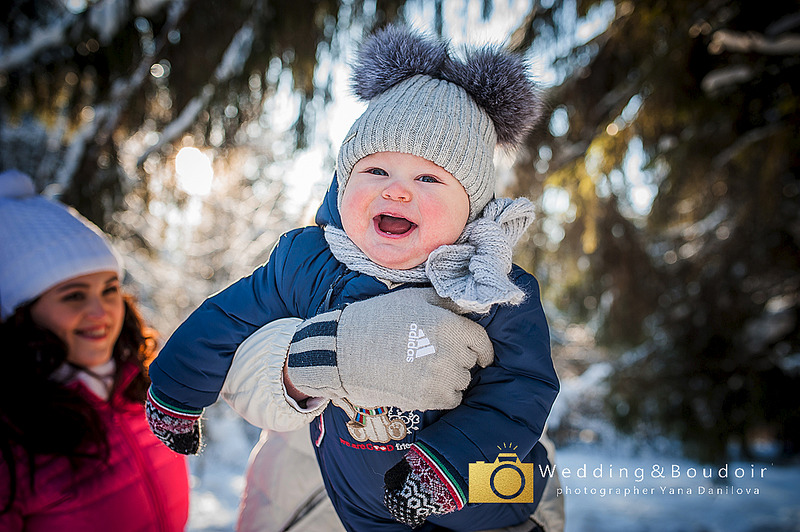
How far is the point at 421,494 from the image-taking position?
0.86m

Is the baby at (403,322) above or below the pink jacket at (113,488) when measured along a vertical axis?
above

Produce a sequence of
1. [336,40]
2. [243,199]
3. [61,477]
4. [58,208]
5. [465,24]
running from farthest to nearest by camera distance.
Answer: [243,199]
[336,40]
[465,24]
[58,208]
[61,477]

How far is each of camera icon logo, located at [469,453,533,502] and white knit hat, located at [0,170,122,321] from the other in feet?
4.61

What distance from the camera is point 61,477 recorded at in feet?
4.75

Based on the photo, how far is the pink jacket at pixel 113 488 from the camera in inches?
55.2

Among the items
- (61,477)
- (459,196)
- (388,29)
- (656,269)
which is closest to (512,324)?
(459,196)

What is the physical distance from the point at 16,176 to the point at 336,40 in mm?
1654

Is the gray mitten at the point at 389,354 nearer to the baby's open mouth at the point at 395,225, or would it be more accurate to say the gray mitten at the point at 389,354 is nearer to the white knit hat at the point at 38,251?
the baby's open mouth at the point at 395,225

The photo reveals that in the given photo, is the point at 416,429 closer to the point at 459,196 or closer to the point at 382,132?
the point at 459,196

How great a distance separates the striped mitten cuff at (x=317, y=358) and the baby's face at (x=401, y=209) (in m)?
0.17

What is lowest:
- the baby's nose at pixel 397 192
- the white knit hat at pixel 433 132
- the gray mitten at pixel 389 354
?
the gray mitten at pixel 389 354

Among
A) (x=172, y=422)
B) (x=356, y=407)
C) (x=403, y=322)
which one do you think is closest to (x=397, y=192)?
(x=403, y=322)

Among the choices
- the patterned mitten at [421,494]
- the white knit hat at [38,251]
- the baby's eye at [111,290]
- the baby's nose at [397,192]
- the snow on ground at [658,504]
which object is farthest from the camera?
the snow on ground at [658,504]

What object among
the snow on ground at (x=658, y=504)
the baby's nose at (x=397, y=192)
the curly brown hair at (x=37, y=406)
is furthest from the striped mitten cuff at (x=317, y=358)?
the snow on ground at (x=658, y=504)
